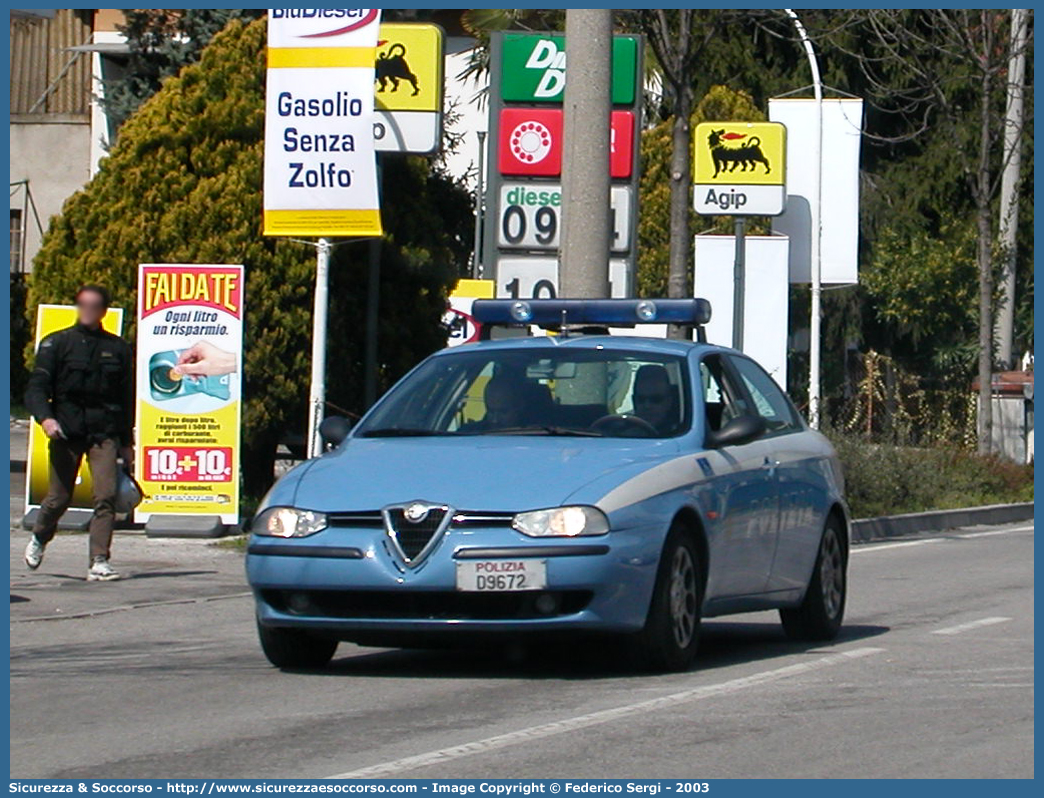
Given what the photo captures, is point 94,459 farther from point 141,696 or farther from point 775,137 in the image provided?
point 775,137

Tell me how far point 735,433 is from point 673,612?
1.02 m

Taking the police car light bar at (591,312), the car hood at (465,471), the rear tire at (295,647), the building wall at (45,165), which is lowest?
the rear tire at (295,647)

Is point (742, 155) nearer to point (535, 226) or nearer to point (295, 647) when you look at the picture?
point (535, 226)

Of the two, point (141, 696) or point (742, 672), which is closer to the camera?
point (141, 696)

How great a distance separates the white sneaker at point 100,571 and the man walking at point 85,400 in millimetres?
318

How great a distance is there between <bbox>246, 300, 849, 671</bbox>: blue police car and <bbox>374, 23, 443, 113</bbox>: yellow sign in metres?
8.04

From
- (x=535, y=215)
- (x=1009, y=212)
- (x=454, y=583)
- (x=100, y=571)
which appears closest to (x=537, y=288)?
(x=535, y=215)

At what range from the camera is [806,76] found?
4744 centimetres

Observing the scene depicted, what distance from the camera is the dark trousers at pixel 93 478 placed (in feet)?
44.3

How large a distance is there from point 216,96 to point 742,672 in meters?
11.9

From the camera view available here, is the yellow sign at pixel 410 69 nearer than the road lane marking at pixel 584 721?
No

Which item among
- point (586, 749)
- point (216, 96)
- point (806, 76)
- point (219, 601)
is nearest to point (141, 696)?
point (586, 749)

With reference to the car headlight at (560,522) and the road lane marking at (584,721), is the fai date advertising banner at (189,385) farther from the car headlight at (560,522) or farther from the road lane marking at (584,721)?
the car headlight at (560,522)

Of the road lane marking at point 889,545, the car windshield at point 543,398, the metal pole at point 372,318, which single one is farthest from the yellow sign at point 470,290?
the car windshield at point 543,398
